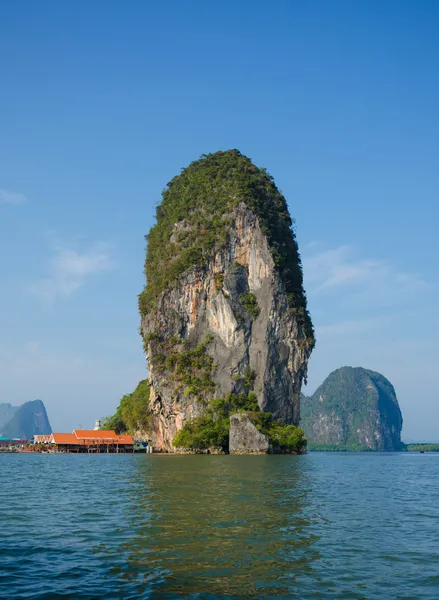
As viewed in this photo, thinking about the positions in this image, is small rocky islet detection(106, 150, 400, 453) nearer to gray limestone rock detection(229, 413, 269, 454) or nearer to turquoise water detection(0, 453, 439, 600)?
gray limestone rock detection(229, 413, 269, 454)

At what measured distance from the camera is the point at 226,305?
268 ft

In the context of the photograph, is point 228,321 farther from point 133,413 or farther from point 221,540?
point 221,540

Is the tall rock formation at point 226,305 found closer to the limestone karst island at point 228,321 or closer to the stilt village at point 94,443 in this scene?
the limestone karst island at point 228,321

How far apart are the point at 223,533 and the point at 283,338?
66.6 meters

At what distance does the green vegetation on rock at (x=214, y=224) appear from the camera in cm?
8556

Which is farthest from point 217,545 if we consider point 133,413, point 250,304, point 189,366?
point 133,413

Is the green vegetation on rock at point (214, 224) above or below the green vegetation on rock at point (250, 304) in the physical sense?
above

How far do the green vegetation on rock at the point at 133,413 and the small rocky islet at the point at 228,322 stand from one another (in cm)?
814

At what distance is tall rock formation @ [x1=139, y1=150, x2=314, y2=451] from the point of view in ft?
263

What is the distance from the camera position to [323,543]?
1441 centimetres

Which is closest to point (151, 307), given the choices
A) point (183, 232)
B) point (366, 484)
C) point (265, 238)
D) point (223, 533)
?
point (183, 232)

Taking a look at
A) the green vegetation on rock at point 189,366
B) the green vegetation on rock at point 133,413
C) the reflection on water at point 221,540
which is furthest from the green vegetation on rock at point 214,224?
the reflection on water at point 221,540

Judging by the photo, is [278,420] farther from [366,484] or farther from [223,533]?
[223,533]

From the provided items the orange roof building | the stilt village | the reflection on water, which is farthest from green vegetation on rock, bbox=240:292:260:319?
the reflection on water
